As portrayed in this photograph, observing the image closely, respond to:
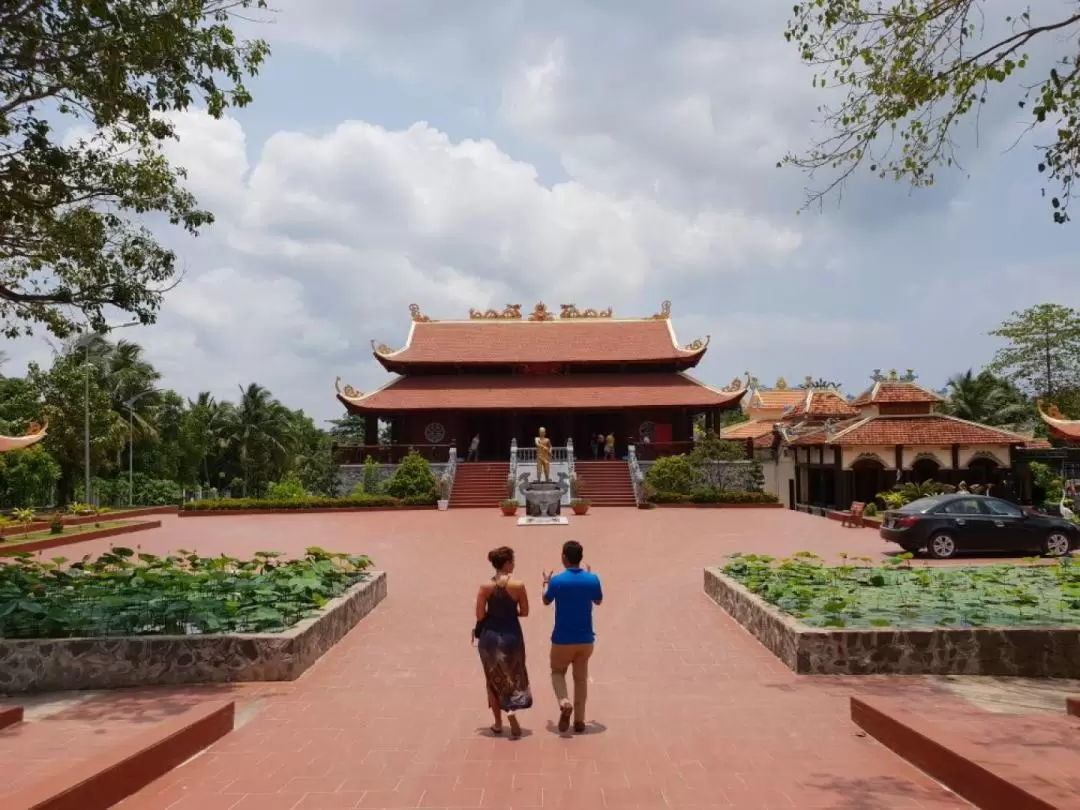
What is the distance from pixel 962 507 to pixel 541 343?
86.9 ft

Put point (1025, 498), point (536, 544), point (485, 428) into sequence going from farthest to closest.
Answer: point (485, 428)
point (1025, 498)
point (536, 544)

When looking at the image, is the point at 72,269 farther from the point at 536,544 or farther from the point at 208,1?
the point at 536,544

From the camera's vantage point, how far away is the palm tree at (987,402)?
40.9m

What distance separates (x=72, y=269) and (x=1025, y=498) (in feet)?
90.4

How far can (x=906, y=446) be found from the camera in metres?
26.0

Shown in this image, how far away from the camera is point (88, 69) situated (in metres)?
9.31

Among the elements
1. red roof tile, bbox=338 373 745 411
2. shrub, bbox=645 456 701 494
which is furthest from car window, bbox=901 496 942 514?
red roof tile, bbox=338 373 745 411

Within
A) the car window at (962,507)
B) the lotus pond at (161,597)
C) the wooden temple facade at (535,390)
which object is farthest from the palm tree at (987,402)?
the lotus pond at (161,597)

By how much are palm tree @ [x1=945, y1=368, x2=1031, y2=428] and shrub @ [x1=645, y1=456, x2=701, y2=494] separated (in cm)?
1831

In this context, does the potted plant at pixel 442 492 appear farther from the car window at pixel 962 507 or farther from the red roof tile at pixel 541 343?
the car window at pixel 962 507

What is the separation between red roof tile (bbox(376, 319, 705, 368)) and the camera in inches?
1500

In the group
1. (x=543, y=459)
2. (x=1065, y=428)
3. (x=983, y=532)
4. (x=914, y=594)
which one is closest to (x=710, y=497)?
(x=543, y=459)

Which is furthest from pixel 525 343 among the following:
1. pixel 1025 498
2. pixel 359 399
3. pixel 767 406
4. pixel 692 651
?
pixel 692 651

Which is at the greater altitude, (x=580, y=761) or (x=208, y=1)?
(x=208, y=1)
